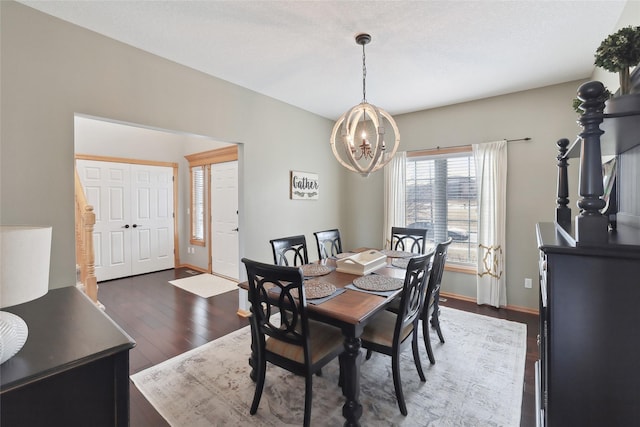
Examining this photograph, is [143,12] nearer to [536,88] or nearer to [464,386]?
[464,386]

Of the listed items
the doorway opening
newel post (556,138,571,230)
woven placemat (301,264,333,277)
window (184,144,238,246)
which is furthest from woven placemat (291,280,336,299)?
window (184,144,238,246)

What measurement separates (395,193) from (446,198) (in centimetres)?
72

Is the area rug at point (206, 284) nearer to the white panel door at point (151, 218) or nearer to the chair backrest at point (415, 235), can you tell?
the white panel door at point (151, 218)

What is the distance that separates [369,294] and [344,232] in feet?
10.2

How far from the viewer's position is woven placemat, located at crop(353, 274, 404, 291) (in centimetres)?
199

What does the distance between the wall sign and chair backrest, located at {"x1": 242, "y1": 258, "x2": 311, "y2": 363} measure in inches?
90.5

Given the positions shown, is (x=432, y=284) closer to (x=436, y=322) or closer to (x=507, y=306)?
(x=436, y=322)

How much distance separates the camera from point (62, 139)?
210 centimetres

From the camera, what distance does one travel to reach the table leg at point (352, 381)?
1.67 metres

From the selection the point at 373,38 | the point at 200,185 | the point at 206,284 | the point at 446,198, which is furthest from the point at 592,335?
the point at 200,185

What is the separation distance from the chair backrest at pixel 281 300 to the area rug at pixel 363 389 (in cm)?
50

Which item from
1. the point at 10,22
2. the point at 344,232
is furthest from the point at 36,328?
the point at 344,232

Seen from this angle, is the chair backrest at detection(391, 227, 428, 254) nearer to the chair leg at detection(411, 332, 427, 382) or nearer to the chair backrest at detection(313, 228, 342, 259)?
the chair backrest at detection(313, 228, 342, 259)

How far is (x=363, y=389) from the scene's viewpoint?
2086 millimetres
